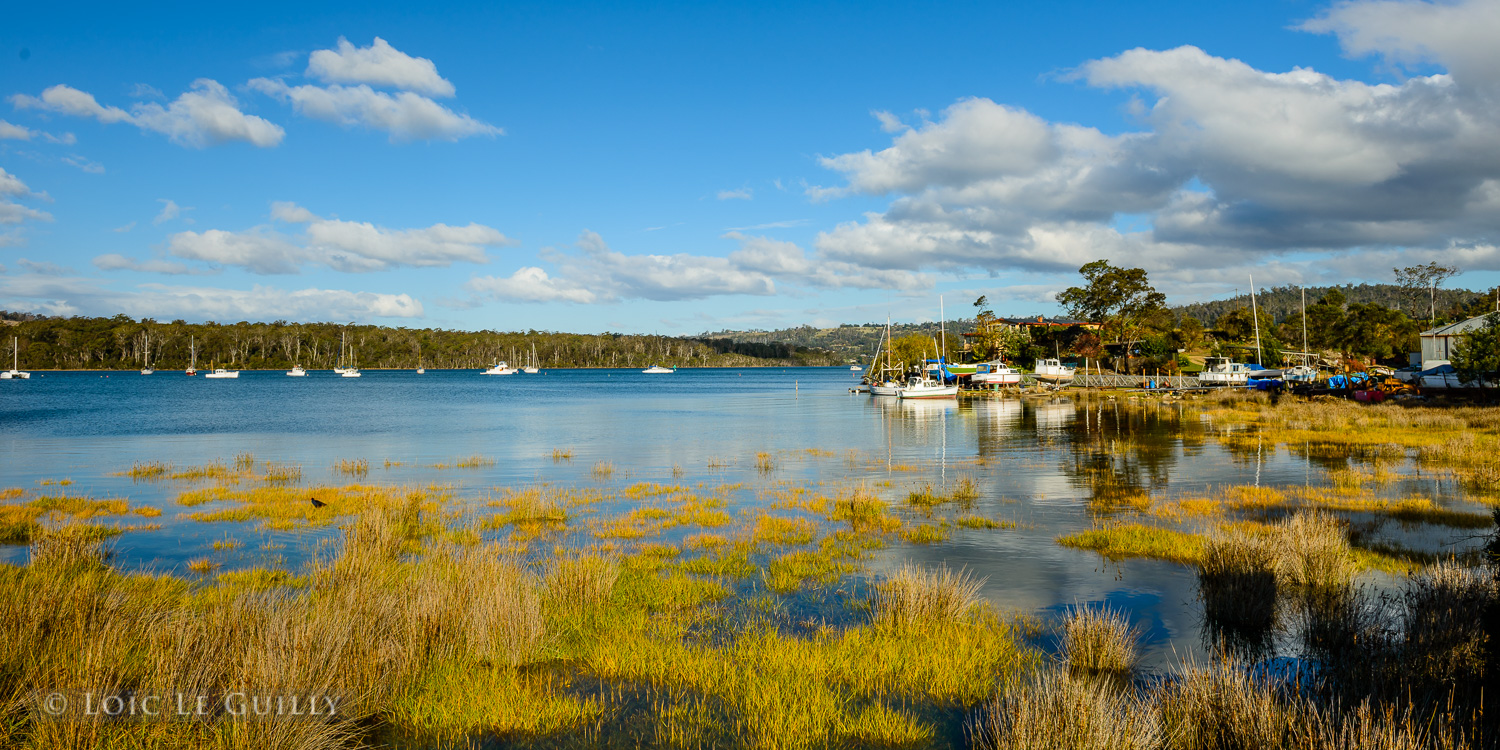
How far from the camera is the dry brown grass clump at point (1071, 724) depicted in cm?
659

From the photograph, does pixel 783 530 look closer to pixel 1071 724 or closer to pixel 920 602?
pixel 920 602

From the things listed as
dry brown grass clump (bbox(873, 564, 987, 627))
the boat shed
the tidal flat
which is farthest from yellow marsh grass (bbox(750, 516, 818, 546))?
the boat shed

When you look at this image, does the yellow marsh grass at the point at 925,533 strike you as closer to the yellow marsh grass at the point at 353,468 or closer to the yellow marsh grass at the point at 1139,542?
the yellow marsh grass at the point at 1139,542

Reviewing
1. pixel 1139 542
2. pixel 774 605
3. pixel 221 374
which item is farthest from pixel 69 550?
pixel 221 374

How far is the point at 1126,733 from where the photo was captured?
6.67m

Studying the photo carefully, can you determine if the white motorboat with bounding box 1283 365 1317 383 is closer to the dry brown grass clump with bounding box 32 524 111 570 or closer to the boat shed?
the boat shed

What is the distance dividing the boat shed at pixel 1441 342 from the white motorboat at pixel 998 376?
3914cm

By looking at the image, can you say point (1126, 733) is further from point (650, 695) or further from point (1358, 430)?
point (1358, 430)

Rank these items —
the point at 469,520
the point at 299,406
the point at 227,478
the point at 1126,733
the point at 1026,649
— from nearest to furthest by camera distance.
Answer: the point at 1126,733
the point at 1026,649
the point at 469,520
the point at 227,478
the point at 299,406

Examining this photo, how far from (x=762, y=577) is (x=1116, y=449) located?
1052 inches

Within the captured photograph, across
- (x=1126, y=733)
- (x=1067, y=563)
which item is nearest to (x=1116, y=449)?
(x=1067, y=563)

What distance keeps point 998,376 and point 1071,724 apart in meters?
93.5

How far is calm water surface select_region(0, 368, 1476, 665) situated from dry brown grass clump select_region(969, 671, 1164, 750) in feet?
11.3

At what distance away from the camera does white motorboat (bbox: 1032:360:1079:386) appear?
98.7 metres
